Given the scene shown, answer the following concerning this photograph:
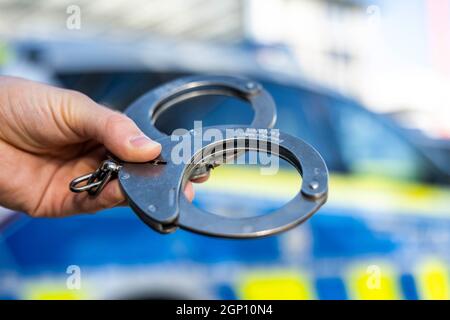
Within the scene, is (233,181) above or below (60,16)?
below

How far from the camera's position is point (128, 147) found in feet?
3.90

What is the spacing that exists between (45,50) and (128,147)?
148 cm

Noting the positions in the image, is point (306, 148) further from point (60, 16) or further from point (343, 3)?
point (343, 3)

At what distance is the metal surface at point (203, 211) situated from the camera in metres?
1.00

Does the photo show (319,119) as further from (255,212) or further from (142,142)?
(142,142)

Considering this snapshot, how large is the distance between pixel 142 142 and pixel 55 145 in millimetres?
394

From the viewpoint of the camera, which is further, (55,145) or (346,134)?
(346,134)

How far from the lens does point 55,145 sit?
4.82ft

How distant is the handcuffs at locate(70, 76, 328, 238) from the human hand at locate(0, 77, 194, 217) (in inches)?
1.9

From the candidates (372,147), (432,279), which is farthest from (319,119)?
(432,279)

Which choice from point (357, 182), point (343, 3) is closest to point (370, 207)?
point (357, 182)

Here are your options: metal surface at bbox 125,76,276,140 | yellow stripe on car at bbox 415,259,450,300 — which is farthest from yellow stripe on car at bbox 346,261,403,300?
metal surface at bbox 125,76,276,140

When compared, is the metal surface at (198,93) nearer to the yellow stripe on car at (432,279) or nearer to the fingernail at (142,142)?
the fingernail at (142,142)
